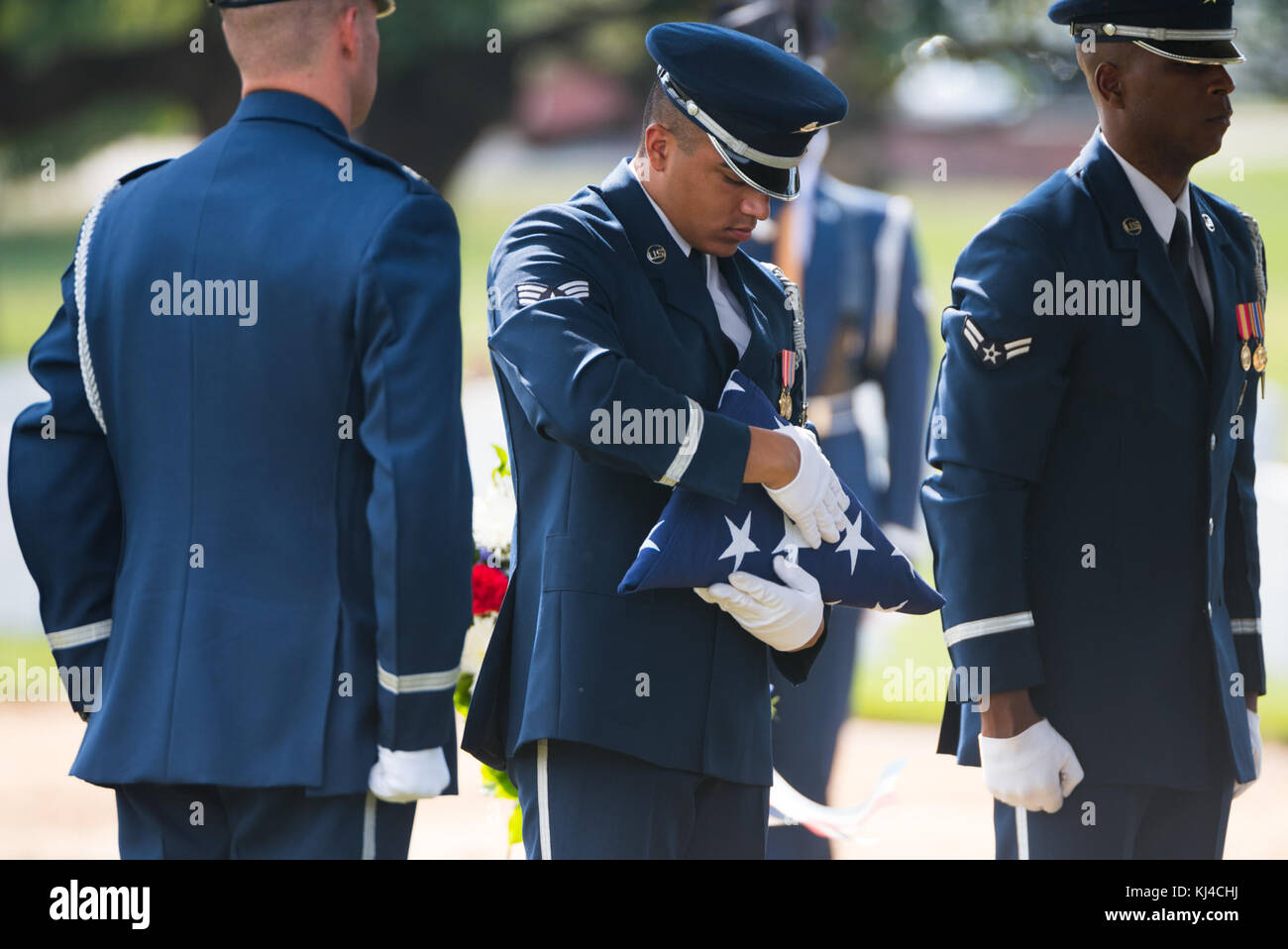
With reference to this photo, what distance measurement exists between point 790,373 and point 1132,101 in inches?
29.7

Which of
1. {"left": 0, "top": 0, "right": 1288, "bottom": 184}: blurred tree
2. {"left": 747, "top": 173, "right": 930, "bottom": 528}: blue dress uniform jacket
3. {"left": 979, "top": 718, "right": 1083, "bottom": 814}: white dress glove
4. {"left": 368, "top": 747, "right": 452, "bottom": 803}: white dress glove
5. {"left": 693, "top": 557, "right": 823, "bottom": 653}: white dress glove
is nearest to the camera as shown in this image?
{"left": 368, "top": 747, "right": 452, "bottom": 803}: white dress glove

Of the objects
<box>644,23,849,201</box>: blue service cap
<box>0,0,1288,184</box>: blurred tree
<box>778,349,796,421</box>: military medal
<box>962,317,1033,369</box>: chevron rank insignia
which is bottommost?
<box>778,349,796,421</box>: military medal

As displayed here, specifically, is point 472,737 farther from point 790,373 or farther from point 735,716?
point 790,373

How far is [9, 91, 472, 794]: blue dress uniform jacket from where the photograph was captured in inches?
102

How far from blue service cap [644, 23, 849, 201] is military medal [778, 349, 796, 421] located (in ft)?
0.93

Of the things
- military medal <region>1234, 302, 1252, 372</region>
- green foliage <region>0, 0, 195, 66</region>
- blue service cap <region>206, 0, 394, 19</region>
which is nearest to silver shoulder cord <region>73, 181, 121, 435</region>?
blue service cap <region>206, 0, 394, 19</region>

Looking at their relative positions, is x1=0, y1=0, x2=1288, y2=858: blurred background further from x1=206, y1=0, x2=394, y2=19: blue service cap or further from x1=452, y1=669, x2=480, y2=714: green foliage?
x1=206, y1=0, x2=394, y2=19: blue service cap

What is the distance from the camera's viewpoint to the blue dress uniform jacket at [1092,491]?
295cm

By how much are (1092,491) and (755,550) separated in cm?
64

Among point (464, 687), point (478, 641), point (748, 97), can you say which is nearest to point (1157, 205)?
point (748, 97)

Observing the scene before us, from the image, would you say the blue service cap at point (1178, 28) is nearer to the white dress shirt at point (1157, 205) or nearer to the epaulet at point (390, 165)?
the white dress shirt at point (1157, 205)

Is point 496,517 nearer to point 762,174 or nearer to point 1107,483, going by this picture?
point 762,174

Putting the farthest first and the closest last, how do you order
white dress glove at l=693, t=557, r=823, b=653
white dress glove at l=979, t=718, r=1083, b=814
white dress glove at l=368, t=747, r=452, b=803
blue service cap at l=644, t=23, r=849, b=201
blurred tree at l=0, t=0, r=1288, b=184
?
blurred tree at l=0, t=0, r=1288, b=184 → white dress glove at l=979, t=718, r=1083, b=814 → blue service cap at l=644, t=23, r=849, b=201 → white dress glove at l=693, t=557, r=823, b=653 → white dress glove at l=368, t=747, r=452, b=803

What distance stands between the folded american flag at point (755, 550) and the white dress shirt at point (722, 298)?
117 mm
